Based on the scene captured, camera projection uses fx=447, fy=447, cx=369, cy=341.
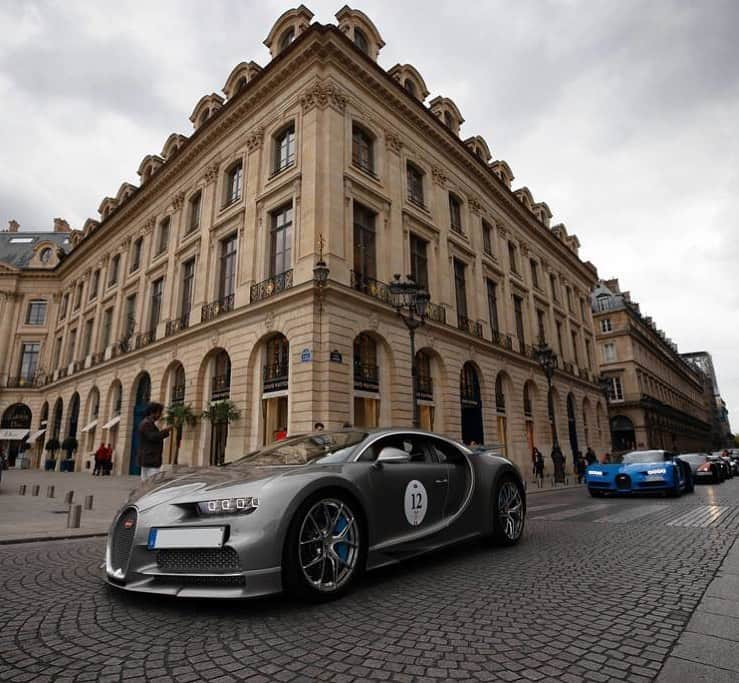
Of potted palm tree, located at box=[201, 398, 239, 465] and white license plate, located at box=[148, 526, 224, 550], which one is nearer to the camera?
white license plate, located at box=[148, 526, 224, 550]

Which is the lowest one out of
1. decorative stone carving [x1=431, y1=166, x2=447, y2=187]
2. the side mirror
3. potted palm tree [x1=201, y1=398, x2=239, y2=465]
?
the side mirror

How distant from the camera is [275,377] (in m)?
16.1

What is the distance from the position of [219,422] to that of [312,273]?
7.06 m

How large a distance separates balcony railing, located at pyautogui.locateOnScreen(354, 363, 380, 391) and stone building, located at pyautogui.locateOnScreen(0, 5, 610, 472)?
0.22 ft

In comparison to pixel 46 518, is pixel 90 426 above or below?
above

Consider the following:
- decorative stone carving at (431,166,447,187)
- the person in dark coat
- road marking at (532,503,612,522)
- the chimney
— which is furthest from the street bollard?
the chimney

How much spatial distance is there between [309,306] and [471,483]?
1061cm

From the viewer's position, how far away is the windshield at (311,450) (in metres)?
3.99

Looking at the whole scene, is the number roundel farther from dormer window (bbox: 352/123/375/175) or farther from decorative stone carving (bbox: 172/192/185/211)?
decorative stone carving (bbox: 172/192/185/211)

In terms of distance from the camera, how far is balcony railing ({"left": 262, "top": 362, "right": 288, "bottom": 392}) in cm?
1563

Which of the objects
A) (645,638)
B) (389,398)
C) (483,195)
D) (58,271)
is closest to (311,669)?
(645,638)

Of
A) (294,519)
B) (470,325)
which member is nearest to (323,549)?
(294,519)

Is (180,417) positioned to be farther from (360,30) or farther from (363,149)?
(360,30)

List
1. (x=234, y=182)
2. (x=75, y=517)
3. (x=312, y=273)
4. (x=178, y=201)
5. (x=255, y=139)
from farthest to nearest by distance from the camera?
(x=178, y=201), (x=234, y=182), (x=255, y=139), (x=312, y=273), (x=75, y=517)
